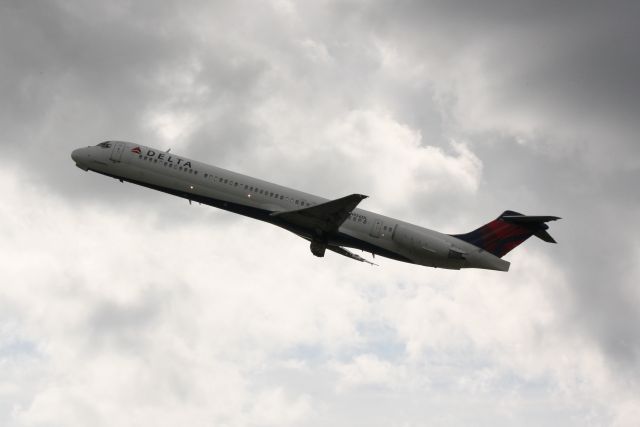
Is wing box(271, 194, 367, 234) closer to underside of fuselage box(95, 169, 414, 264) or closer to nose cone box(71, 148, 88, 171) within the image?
underside of fuselage box(95, 169, 414, 264)

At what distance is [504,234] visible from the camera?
4419cm

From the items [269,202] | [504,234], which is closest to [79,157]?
[269,202]

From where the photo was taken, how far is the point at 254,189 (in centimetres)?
4244

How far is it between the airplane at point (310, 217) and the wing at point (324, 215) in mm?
53

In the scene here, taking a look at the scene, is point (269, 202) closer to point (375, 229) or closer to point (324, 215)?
point (324, 215)

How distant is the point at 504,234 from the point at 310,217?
1142cm

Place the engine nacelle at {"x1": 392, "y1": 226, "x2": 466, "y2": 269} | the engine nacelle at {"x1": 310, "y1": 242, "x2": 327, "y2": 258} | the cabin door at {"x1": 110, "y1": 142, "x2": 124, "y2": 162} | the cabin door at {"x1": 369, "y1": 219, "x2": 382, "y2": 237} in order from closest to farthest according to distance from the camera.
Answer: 1. the engine nacelle at {"x1": 392, "y1": 226, "x2": 466, "y2": 269}
2. the cabin door at {"x1": 369, "y1": 219, "x2": 382, "y2": 237}
3. the cabin door at {"x1": 110, "y1": 142, "x2": 124, "y2": 162}
4. the engine nacelle at {"x1": 310, "y1": 242, "x2": 327, "y2": 258}

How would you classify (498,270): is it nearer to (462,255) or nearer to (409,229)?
(462,255)

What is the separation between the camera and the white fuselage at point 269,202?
42.3 m

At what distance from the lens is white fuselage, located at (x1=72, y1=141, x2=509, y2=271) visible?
42.3 metres

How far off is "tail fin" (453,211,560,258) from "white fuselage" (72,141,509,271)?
55cm

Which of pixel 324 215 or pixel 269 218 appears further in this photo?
pixel 269 218

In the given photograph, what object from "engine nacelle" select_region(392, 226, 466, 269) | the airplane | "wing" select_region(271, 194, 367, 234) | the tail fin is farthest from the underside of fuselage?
the tail fin

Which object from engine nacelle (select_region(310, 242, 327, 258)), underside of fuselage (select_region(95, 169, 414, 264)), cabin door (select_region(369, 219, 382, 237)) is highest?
cabin door (select_region(369, 219, 382, 237))
